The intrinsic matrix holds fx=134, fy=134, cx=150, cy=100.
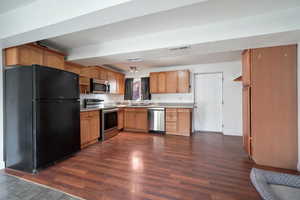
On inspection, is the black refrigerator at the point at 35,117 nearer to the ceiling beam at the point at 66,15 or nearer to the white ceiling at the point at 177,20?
the ceiling beam at the point at 66,15

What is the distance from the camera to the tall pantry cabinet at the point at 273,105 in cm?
220

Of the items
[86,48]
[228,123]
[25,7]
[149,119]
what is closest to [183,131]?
[149,119]

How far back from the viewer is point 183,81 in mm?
4633

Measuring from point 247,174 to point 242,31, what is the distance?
2.17 m

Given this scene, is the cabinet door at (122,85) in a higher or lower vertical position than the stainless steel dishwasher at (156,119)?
higher

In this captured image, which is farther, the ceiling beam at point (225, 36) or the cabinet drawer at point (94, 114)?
the cabinet drawer at point (94, 114)

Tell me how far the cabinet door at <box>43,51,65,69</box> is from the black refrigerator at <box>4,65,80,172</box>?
1.45ft

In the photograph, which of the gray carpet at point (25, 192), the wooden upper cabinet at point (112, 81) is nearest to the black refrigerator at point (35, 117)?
the gray carpet at point (25, 192)

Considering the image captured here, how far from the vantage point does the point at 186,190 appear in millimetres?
1731

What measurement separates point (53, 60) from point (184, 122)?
12.4ft

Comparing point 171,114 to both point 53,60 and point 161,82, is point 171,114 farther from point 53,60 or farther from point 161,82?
point 53,60

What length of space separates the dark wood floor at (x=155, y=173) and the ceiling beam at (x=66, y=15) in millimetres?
2080

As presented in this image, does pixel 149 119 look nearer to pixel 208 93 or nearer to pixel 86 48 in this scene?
pixel 208 93

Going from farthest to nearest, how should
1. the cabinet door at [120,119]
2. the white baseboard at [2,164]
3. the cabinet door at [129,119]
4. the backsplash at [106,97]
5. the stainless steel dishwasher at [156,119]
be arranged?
1. the cabinet door at [129,119]
2. the cabinet door at [120,119]
3. the stainless steel dishwasher at [156,119]
4. the backsplash at [106,97]
5. the white baseboard at [2,164]
